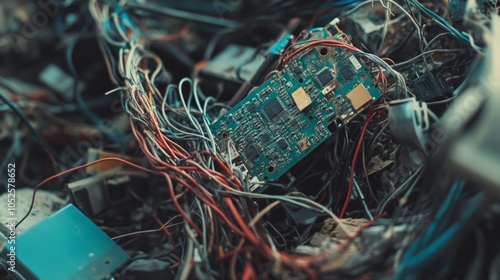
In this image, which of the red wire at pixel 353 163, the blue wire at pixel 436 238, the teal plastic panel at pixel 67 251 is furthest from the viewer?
the red wire at pixel 353 163

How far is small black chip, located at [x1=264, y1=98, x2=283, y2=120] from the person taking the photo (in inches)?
64.4

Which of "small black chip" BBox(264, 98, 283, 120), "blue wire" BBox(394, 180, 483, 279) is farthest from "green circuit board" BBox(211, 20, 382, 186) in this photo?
"blue wire" BBox(394, 180, 483, 279)

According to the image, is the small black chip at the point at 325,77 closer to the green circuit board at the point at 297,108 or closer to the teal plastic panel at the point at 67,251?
the green circuit board at the point at 297,108

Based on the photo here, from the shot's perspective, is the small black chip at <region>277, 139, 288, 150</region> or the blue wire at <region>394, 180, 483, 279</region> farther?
the small black chip at <region>277, 139, 288, 150</region>

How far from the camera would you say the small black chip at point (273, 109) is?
64.4 inches

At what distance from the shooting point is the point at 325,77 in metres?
1.60

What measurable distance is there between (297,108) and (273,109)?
0.08m

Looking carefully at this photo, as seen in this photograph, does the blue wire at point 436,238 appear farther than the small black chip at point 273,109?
No

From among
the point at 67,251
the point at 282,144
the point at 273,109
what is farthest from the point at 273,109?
the point at 67,251

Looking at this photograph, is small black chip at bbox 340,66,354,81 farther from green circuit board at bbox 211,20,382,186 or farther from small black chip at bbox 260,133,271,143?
small black chip at bbox 260,133,271,143

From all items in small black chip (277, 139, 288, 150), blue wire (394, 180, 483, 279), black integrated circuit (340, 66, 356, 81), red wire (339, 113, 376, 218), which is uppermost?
black integrated circuit (340, 66, 356, 81)

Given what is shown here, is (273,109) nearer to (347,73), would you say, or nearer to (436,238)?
(347,73)

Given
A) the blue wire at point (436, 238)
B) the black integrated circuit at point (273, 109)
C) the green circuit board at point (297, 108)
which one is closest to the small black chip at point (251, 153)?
the green circuit board at point (297, 108)

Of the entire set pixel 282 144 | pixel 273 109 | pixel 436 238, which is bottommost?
pixel 436 238
